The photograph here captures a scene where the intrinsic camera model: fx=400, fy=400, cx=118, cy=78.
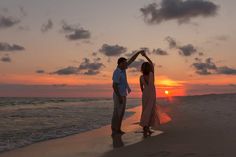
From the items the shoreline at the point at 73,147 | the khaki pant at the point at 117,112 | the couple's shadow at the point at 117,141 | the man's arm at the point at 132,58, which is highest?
the man's arm at the point at 132,58

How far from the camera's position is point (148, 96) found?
35.0 feet

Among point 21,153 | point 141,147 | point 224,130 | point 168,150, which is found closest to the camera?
point 168,150

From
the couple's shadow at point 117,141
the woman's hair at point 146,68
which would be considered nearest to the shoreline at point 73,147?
the couple's shadow at point 117,141

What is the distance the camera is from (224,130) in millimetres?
9625

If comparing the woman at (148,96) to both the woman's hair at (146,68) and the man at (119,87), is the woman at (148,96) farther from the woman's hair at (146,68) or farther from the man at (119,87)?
the man at (119,87)

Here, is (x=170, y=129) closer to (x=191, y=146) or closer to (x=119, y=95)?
(x=119, y=95)

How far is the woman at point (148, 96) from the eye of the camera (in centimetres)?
1054

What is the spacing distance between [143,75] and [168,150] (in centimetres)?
361

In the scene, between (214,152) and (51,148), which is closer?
(214,152)

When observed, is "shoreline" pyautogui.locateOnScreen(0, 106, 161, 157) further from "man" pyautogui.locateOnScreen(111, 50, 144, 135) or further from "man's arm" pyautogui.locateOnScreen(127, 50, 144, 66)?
"man's arm" pyautogui.locateOnScreen(127, 50, 144, 66)

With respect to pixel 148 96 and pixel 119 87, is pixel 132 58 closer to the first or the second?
pixel 119 87

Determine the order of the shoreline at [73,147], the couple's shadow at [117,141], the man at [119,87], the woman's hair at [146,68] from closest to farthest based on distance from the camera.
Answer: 1. the shoreline at [73,147]
2. the couple's shadow at [117,141]
3. the woman's hair at [146,68]
4. the man at [119,87]

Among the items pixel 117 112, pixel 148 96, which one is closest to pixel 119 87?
pixel 117 112

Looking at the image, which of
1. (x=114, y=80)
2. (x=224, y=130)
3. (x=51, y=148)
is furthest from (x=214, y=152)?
(x=114, y=80)
